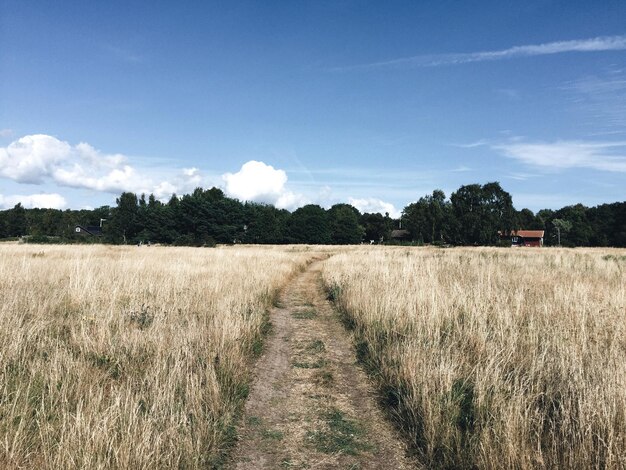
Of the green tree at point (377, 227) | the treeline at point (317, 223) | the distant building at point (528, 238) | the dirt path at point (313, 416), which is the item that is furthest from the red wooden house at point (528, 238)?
the dirt path at point (313, 416)

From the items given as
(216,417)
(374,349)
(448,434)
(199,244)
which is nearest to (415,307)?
(374,349)

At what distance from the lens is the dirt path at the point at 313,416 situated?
3568 mm

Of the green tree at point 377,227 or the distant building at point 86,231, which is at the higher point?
the green tree at point 377,227

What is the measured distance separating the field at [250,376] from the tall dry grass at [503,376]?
0.02 metres

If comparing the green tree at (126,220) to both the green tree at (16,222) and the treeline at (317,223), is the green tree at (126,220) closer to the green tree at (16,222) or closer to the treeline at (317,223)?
the treeline at (317,223)

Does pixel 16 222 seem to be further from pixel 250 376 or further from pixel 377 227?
pixel 250 376

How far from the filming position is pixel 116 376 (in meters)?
4.86

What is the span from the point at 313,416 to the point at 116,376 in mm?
2694

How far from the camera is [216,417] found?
13.0 ft

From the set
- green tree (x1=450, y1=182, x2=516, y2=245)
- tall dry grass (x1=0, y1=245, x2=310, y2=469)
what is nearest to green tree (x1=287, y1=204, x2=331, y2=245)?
green tree (x1=450, y1=182, x2=516, y2=245)

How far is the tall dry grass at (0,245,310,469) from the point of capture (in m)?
3.01

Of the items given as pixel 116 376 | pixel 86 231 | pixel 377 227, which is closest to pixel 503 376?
pixel 116 376

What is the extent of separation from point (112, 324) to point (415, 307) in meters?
6.03

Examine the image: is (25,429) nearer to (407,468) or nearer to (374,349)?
(407,468)
